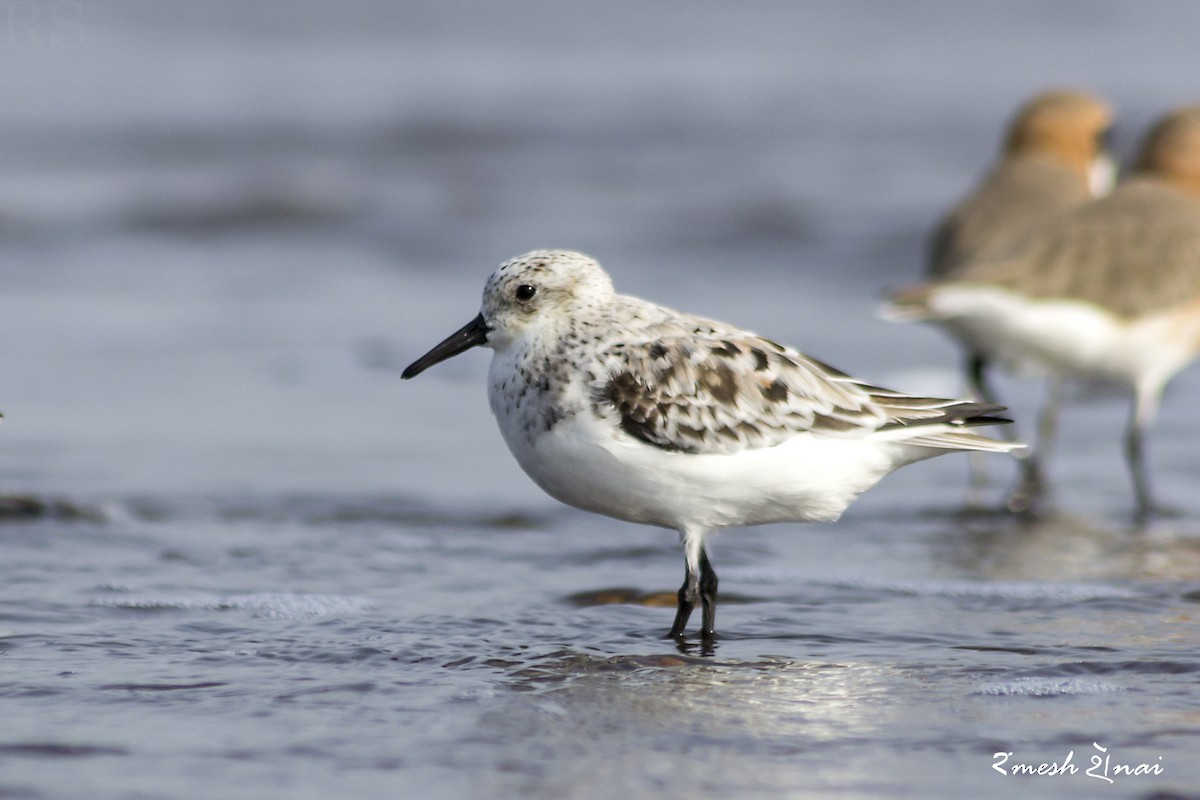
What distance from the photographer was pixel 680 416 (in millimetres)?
5262

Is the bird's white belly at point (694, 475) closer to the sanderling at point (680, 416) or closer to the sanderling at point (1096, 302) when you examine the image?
the sanderling at point (680, 416)

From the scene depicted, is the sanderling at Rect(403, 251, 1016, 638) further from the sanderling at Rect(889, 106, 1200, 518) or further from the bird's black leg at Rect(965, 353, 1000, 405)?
the bird's black leg at Rect(965, 353, 1000, 405)

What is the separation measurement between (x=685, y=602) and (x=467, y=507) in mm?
2269

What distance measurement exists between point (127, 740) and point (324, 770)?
1.96 feet

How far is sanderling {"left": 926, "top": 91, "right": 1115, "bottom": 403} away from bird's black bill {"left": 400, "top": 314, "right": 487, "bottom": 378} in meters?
3.28

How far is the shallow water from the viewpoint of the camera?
4.43m

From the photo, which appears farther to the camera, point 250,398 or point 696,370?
point 250,398

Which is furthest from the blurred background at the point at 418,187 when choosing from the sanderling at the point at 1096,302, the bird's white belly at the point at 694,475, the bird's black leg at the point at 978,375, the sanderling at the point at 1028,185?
the bird's white belly at the point at 694,475

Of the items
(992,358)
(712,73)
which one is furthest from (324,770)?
(712,73)

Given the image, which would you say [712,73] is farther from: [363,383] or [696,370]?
[696,370]

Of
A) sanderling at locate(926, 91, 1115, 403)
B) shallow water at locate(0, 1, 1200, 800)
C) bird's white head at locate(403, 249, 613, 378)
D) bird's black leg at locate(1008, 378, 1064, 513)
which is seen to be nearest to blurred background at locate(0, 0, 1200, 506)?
shallow water at locate(0, 1, 1200, 800)

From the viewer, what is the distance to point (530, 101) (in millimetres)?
21109

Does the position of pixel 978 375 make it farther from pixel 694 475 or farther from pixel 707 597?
pixel 694 475

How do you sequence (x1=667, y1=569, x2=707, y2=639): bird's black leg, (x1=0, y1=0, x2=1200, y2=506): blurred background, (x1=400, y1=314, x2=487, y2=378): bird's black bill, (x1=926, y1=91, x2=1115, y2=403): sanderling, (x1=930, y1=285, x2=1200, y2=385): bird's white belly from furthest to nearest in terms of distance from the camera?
(x1=0, y1=0, x2=1200, y2=506): blurred background → (x1=926, y1=91, x2=1115, y2=403): sanderling → (x1=930, y1=285, x2=1200, y2=385): bird's white belly → (x1=400, y1=314, x2=487, y2=378): bird's black bill → (x1=667, y1=569, x2=707, y2=639): bird's black leg
